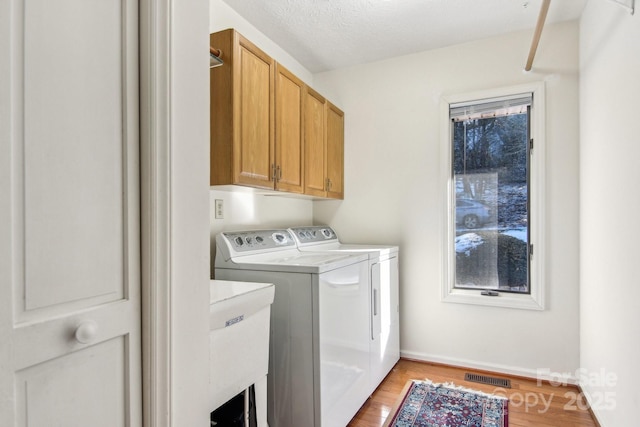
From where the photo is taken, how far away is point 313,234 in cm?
273

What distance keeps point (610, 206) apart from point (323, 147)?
179 centimetres

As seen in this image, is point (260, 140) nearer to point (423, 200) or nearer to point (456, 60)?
point (423, 200)

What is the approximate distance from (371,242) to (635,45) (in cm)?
201

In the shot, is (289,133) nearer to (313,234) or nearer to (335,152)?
(335,152)

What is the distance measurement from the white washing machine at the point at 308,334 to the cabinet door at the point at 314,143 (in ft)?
2.51

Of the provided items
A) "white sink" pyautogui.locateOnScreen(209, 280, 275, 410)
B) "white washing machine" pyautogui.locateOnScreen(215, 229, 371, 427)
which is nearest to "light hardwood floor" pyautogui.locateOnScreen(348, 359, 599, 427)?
"white washing machine" pyautogui.locateOnScreen(215, 229, 371, 427)

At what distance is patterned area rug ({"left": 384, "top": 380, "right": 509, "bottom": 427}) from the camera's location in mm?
1960

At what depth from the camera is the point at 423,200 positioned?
2.80 metres

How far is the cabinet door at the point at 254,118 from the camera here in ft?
5.98

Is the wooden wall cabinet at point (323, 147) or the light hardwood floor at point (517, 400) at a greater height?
the wooden wall cabinet at point (323, 147)

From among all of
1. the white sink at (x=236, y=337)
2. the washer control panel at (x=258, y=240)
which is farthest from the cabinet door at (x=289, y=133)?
the white sink at (x=236, y=337)

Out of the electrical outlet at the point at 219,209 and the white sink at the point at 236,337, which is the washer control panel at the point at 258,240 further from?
the white sink at the point at 236,337
